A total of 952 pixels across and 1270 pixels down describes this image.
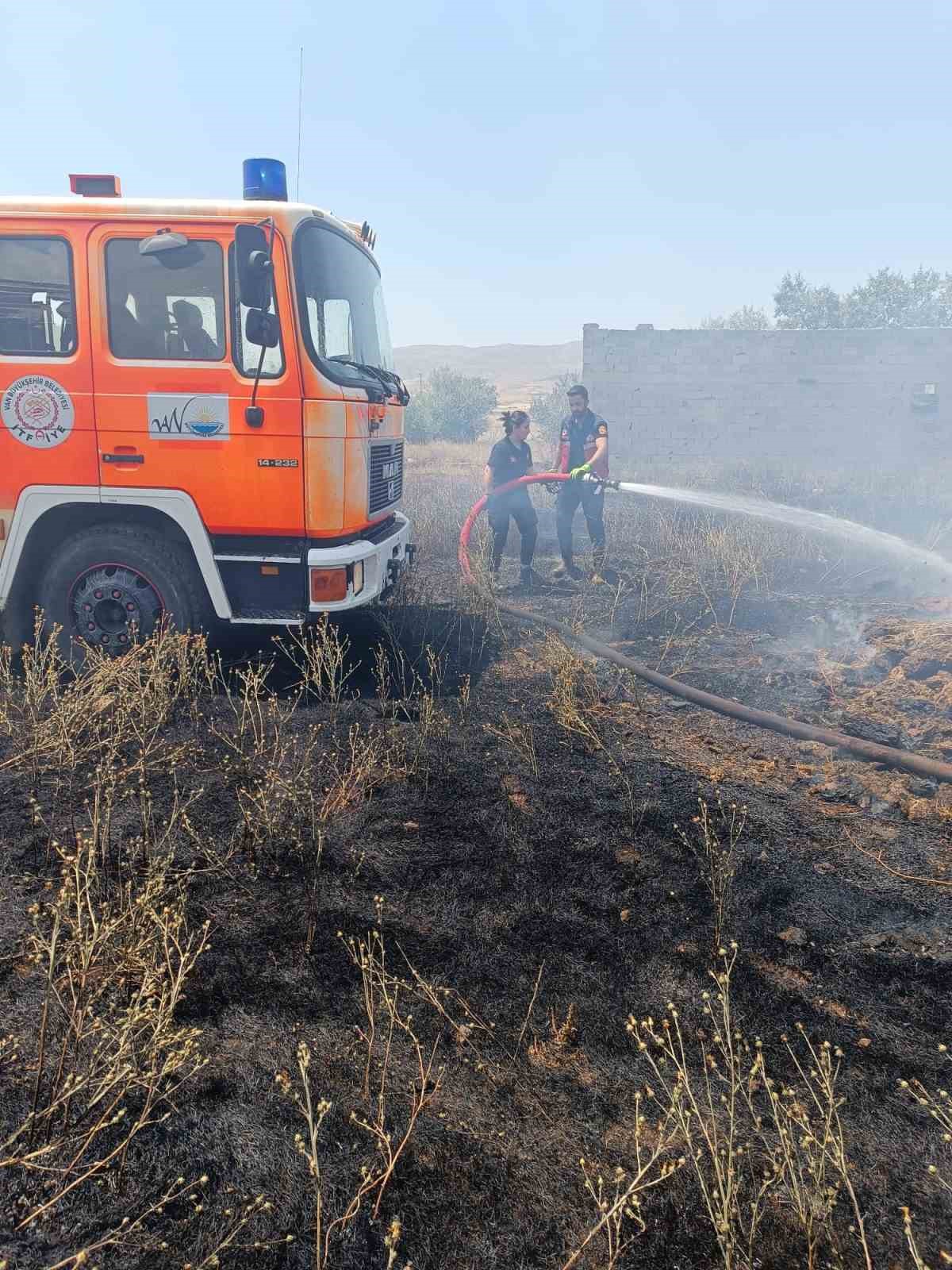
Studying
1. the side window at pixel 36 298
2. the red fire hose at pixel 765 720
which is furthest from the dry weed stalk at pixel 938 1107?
the side window at pixel 36 298

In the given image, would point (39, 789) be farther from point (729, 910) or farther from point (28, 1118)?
point (729, 910)

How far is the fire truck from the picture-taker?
4.33 m

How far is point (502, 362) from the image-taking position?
117 metres

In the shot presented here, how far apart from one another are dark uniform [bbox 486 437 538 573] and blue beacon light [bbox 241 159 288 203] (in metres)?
4.08

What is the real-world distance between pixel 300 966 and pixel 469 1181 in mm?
931

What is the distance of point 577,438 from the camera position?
8523mm

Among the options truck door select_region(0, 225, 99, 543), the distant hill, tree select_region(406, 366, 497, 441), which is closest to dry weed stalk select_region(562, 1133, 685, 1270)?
truck door select_region(0, 225, 99, 543)

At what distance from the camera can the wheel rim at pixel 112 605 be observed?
15.4 ft

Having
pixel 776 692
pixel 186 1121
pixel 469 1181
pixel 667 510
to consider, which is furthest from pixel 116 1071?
pixel 667 510

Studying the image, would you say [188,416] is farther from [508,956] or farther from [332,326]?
[508,956]

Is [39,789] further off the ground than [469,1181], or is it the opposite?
[39,789]

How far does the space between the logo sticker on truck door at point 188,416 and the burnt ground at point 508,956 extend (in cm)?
165

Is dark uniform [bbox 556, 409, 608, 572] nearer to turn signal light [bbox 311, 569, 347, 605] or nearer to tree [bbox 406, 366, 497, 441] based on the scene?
turn signal light [bbox 311, 569, 347, 605]

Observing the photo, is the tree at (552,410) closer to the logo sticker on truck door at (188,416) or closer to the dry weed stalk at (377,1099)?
the logo sticker on truck door at (188,416)
